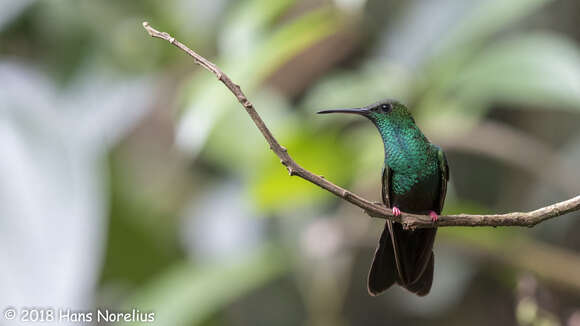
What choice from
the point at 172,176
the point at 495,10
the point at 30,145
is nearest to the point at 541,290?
the point at 495,10

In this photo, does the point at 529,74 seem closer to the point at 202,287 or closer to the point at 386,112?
the point at 386,112

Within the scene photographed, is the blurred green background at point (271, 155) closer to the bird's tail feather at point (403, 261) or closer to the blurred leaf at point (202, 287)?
the blurred leaf at point (202, 287)

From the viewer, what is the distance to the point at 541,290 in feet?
6.34

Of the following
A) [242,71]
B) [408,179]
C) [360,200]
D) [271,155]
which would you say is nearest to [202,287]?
[271,155]

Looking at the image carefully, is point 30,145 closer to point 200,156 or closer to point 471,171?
point 200,156

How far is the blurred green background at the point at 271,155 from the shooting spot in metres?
2.16

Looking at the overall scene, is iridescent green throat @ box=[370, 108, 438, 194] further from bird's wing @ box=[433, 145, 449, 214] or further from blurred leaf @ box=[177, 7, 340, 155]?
blurred leaf @ box=[177, 7, 340, 155]

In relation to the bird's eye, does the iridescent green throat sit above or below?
below

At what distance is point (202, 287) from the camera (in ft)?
8.87

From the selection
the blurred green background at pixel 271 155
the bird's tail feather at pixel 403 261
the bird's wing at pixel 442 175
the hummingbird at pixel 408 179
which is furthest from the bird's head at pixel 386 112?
the blurred green background at pixel 271 155

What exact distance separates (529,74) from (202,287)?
4.59 ft

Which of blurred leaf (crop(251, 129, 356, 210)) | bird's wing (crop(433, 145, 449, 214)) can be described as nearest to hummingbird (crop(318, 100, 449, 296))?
bird's wing (crop(433, 145, 449, 214))

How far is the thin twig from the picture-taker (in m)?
1.16

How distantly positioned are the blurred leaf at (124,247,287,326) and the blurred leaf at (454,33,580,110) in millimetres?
1024
